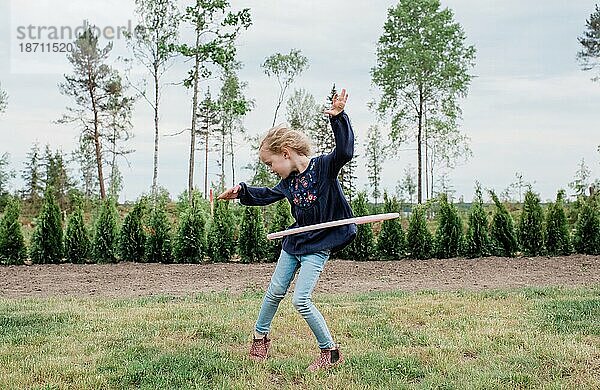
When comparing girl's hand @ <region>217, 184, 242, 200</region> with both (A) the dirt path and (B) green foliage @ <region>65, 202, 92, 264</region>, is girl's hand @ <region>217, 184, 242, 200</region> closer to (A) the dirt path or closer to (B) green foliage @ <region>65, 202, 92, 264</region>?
(A) the dirt path

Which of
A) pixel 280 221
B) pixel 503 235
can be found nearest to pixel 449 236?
pixel 503 235

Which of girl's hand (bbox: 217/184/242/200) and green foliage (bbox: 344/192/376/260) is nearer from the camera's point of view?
girl's hand (bbox: 217/184/242/200)

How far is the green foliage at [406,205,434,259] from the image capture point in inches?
482

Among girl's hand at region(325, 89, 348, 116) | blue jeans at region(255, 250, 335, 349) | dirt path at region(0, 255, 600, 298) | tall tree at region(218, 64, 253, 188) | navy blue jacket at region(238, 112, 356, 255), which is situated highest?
tall tree at region(218, 64, 253, 188)

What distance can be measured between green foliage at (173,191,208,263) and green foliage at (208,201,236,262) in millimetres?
123

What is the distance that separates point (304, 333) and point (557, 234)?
8.12 metres

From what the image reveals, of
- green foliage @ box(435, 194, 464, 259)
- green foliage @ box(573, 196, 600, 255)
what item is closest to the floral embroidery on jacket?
green foliage @ box(435, 194, 464, 259)

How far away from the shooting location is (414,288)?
28.1 ft

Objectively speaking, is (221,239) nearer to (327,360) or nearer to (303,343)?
(303,343)

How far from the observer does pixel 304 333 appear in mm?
5590

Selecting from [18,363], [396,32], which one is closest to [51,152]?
[396,32]

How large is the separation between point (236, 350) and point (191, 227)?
706cm

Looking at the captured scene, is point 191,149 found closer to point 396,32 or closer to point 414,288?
point 396,32

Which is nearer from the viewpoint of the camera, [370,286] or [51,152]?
[370,286]
